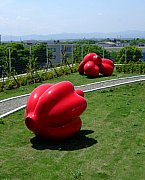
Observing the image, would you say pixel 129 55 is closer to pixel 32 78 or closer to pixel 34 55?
pixel 34 55

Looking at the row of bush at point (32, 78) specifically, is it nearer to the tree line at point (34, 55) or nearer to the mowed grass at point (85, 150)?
the tree line at point (34, 55)

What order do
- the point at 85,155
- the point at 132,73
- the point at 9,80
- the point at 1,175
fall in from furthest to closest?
the point at 132,73, the point at 9,80, the point at 85,155, the point at 1,175

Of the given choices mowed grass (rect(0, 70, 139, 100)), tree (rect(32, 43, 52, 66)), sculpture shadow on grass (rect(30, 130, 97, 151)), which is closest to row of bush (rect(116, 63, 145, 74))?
mowed grass (rect(0, 70, 139, 100))

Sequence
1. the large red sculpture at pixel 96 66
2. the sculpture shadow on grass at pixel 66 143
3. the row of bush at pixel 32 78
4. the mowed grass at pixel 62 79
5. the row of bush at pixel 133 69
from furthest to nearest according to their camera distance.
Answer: the row of bush at pixel 133 69, the large red sculpture at pixel 96 66, the row of bush at pixel 32 78, the mowed grass at pixel 62 79, the sculpture shadow on grass at pixel 66 143

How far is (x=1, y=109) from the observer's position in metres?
11.2

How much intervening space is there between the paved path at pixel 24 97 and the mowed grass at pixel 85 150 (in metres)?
0.53

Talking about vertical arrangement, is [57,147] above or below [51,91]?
below

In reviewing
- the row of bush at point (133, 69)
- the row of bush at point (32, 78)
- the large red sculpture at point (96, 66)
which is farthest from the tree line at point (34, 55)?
the row of bush at point (133, 69)

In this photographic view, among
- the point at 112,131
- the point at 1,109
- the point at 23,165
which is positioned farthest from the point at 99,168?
the point at 1,109

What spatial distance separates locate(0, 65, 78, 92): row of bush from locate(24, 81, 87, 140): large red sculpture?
304 inches

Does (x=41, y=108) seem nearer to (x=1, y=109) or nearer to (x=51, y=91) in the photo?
(x=51, y=91)

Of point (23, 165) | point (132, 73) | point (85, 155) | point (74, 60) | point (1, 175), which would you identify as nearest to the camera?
point (1, 175)

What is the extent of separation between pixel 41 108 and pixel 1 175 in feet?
6.27

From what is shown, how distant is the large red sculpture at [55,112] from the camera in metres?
7.55
